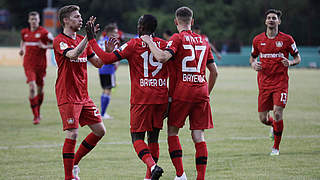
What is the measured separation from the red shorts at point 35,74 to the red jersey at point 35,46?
0.34 feet

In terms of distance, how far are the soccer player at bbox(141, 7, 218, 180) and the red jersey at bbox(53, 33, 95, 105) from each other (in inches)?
46.6

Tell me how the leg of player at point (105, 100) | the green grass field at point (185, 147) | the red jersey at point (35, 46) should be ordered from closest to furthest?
the green grass field at point (185, 147) < the red jersey at point (35, 46) < the leg of player at point (105, 100)

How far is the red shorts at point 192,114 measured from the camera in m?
7.03

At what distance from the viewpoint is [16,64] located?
42.3 meters

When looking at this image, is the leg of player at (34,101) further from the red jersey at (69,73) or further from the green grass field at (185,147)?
the red jersey at (69,73)

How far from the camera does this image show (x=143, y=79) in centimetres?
679

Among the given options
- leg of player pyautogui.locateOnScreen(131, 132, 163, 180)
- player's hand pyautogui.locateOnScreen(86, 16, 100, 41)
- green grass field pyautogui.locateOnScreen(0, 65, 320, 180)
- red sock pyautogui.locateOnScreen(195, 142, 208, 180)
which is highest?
player's hand pyautogui.locateOnScreen(86, 16, 100, 41)

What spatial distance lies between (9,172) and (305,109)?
1057 cm

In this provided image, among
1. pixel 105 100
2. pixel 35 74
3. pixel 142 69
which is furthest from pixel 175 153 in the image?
pixel 35 74

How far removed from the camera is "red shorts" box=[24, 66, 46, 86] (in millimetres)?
13600

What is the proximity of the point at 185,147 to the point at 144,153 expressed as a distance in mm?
3474

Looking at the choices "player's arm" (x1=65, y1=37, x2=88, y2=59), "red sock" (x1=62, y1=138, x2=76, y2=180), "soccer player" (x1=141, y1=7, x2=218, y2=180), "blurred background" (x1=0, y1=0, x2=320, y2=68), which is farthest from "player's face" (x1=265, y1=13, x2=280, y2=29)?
"blurred background" (x1=0, y1=0, x2=320, y2=68)

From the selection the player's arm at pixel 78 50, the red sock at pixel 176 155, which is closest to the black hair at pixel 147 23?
the player's arm at pixel 78 50

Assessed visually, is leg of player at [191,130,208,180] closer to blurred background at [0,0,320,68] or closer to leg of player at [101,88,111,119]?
leg of player at [101,88,111,119]
